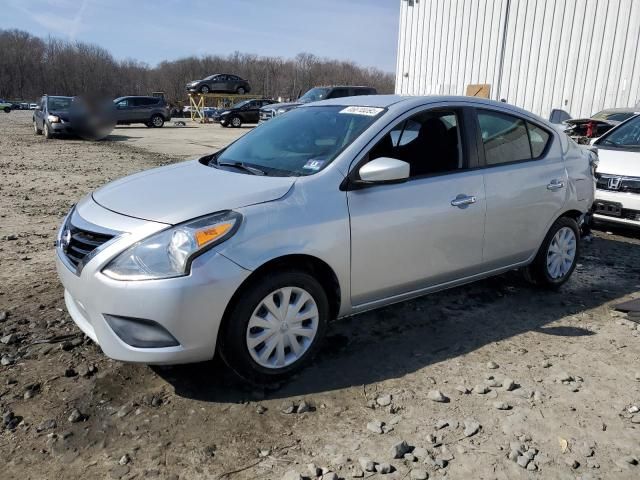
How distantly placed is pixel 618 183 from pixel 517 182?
123 inches

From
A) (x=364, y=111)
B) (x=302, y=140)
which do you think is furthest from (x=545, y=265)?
(x=302, y=140)

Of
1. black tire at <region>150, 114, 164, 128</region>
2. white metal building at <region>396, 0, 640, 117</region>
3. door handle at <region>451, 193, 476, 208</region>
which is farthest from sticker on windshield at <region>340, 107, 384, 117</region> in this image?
black tire at <region>150, 114, 164, 128</region>

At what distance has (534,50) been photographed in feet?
58.0

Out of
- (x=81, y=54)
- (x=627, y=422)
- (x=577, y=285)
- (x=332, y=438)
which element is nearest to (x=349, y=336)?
(x=332, y=438)

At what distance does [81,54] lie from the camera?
15609 mm

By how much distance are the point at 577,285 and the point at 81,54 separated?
1539cm

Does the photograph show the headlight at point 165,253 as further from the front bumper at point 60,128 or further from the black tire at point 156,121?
the black tire at point 156,121

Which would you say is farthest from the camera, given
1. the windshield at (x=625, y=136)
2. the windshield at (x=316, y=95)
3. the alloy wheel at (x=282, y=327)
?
the windshield at (x=316, y=95)

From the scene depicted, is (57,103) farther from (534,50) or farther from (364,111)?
(364,111)

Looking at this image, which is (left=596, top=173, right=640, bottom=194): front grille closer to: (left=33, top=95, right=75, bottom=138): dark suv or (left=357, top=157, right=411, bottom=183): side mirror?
(left=357, top=157, right=411, bottom=183): side mirror

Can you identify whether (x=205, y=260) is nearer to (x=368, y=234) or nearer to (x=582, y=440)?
(x=368, y=234)

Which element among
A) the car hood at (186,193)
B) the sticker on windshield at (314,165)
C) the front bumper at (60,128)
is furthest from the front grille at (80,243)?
the front bumper at (60,128)

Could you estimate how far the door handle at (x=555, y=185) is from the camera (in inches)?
171

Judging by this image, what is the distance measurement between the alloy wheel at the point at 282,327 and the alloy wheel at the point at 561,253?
8.24ft
